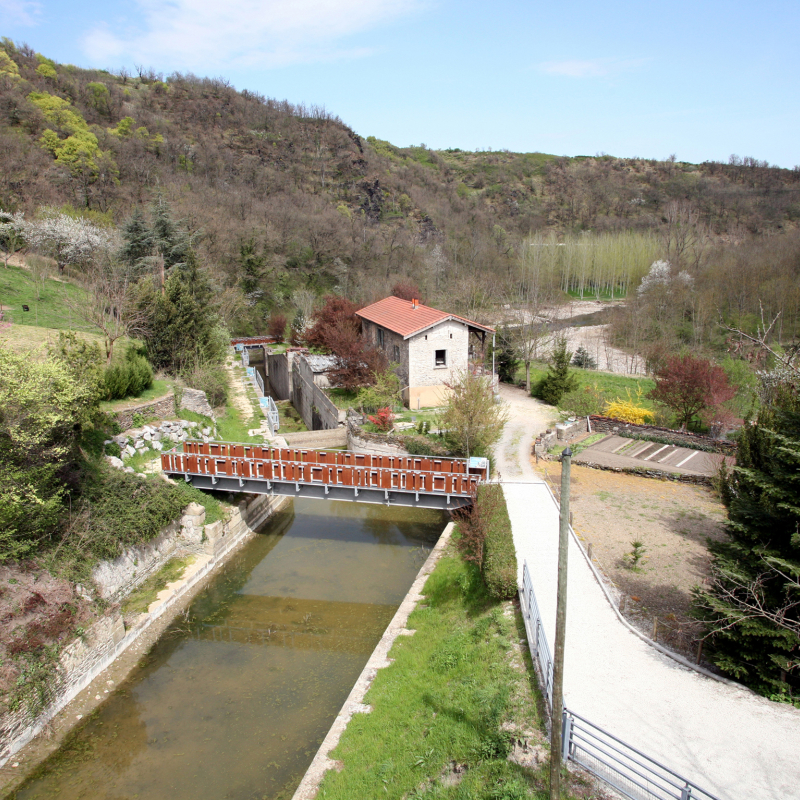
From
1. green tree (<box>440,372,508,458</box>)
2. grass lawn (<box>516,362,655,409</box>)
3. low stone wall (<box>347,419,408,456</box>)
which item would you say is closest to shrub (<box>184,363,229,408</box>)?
low stone wall (<box>347,419,408,456</box>)

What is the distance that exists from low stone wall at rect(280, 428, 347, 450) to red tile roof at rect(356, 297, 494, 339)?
5868mm

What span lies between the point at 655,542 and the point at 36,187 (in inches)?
2161

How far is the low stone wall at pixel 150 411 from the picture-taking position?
20141 millimetres

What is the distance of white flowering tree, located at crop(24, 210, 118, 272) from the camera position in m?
35.7

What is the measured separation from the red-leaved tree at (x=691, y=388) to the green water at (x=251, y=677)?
13435mm

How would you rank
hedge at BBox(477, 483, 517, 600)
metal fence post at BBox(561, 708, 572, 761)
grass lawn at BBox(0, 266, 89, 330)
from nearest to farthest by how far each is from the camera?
metal fence post at BBox(561, 708, 572, 761) → hedge at BBox(477, 483, 517, 600) → grass lawn at BBox(0, 266, 89, 330)

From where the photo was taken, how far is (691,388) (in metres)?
25.0

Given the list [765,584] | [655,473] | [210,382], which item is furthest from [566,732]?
[210,382]

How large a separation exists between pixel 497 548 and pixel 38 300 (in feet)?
93.5

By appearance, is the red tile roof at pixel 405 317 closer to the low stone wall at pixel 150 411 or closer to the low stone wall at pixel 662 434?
the low stone wall at pixel 662 434

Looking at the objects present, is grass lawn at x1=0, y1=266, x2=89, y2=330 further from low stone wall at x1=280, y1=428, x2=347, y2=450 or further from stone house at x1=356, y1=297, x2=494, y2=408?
stone house at x1=356, y1=297, x2=494, y2=408

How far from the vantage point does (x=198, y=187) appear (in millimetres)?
70688

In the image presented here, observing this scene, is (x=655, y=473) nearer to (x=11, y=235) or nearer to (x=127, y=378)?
(x=127, y=378)

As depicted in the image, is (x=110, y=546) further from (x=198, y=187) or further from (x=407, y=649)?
(x=198, y=187)
